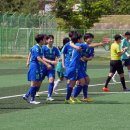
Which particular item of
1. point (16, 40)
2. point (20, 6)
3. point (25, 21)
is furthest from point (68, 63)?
point (20, 6)

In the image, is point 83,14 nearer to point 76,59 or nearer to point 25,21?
point 25,21

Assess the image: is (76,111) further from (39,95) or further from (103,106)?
(39,95)

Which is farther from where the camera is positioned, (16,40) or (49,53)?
(16,40)

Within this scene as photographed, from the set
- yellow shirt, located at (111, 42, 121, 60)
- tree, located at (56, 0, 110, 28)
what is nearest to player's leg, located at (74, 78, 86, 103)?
yellow shirt, located at (111, 42, 121, 60)

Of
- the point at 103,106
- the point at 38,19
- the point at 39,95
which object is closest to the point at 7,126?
the point at 103,106

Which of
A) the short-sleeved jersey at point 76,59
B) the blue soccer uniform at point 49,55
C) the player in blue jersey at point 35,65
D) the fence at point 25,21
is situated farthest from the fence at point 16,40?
the short-sleeved jersey at point 76,59

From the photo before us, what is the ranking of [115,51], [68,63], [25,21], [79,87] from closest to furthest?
[79,87] → [68,63] → [115,51] → [25,21]

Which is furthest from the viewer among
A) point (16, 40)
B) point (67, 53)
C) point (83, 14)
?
point (83, 14)

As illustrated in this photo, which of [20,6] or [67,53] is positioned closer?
[67,53]

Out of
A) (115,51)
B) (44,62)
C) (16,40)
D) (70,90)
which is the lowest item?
(16,40)

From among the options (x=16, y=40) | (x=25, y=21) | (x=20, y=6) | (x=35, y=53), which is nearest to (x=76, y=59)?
(x=35, y=53)

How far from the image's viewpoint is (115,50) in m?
20.3

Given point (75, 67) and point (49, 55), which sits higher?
point (49, 55)

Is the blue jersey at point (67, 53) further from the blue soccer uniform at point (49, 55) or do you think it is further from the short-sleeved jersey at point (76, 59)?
the short-sleeved jersey at point (76, 59)
